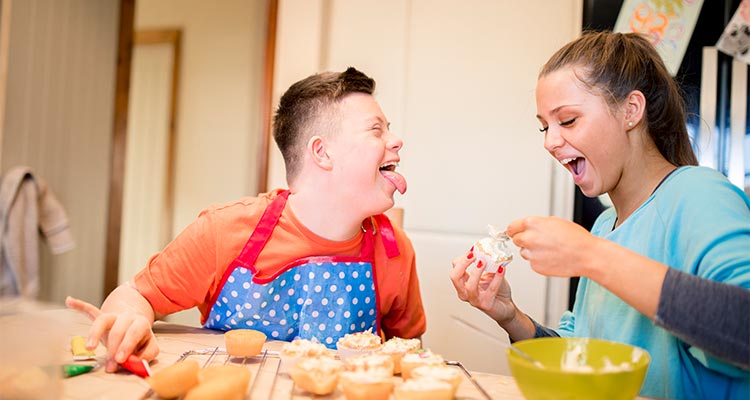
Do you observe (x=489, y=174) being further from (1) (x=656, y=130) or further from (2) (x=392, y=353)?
(2) (x=392, y=353)

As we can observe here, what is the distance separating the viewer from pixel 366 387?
0.86 m

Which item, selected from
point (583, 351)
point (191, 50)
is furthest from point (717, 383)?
point (191, 50)

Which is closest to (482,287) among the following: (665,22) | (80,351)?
(80,351)

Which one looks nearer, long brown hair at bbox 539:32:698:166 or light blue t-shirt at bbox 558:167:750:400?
light blue t-shirt at bbox 558:167:750:400

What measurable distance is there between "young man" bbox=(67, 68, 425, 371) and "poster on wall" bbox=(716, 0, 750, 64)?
176cm

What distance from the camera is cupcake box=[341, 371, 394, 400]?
858 millimetres

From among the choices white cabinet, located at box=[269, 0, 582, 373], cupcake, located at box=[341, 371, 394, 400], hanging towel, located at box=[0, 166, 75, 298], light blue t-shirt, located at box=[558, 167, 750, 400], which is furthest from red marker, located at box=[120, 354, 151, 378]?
hanging towel, located at box=[0, 166, 75, 298]

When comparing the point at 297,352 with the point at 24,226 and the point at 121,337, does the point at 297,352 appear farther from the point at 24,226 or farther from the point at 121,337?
the point at 24,226

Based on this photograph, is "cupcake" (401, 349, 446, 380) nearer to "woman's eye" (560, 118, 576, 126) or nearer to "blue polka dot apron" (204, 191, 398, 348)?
"blue polka dot apron" (204, 191, 398, 348)

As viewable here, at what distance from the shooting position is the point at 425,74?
287 cm

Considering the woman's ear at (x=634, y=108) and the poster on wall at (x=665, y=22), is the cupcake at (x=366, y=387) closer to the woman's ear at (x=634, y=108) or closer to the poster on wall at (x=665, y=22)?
the woman's ear at (x=634, y=108)

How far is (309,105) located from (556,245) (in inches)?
36.9

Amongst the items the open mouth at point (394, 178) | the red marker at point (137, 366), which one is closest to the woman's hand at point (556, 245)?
the open mouth at point (394, 178)

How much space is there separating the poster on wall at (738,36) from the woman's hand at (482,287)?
1833 millimetres
